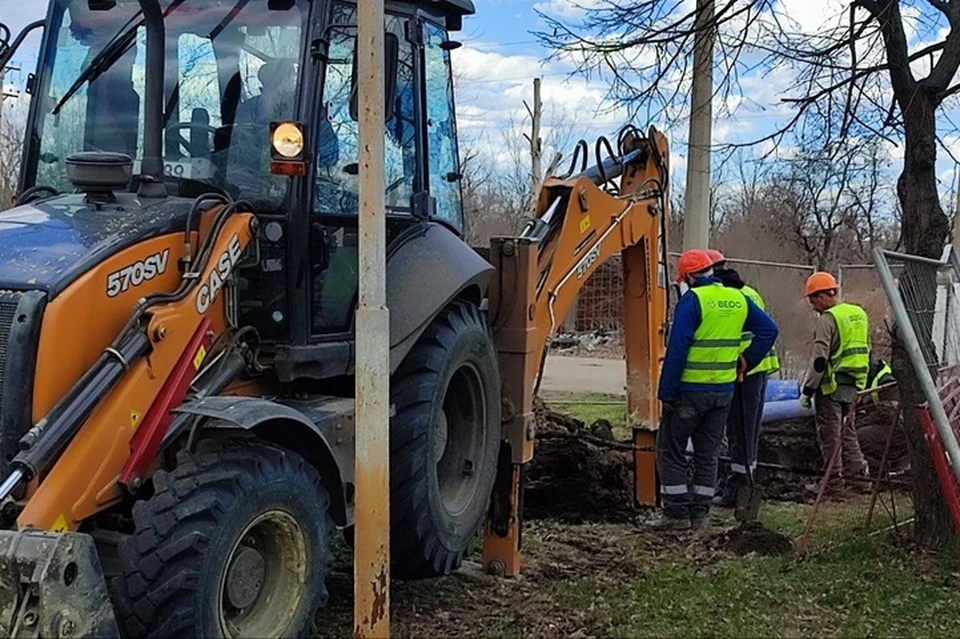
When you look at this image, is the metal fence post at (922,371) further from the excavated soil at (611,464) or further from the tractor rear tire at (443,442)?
the tractor rear tire at (443,442)

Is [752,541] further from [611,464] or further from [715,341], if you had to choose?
[611,464]

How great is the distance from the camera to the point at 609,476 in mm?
8203

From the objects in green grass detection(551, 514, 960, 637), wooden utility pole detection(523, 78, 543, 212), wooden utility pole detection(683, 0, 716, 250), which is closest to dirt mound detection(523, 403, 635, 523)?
green grass detection(551, 514, 960, 637)

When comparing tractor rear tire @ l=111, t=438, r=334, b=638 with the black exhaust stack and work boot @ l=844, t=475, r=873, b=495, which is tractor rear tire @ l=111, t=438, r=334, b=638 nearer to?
the black exhaust stack

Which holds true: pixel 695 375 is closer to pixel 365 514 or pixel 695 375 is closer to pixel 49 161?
pixel 365 514

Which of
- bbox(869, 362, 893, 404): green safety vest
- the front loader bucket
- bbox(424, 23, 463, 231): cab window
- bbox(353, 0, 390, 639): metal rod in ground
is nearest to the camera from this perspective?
the front loader bucket

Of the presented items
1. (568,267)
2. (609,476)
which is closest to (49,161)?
(568,267)

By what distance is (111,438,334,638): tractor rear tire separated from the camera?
11.9ft

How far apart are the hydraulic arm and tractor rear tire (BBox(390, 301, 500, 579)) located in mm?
284

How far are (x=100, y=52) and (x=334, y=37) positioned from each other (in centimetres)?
109

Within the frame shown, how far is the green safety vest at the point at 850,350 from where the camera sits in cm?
891

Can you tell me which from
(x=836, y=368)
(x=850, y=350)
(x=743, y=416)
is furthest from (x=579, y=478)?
(x=850, y=350)

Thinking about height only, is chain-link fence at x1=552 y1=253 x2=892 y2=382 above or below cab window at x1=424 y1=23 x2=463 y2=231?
below

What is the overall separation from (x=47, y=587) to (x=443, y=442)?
8.55 feet
